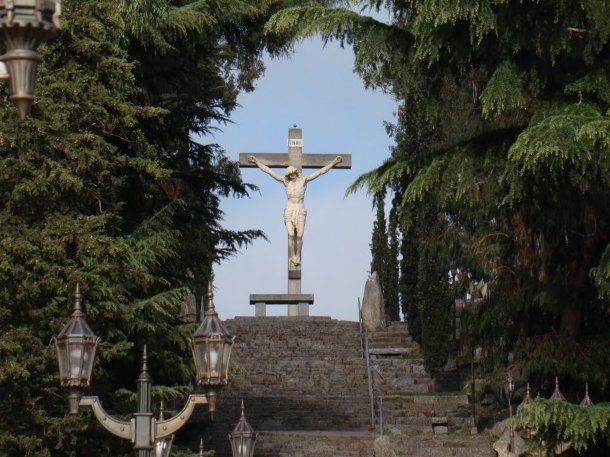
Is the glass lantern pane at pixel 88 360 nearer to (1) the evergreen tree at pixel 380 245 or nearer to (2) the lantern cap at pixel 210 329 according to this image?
(2) the lantern cap at pixel 210 329

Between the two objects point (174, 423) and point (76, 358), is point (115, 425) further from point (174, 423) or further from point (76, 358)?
point (76, 358)

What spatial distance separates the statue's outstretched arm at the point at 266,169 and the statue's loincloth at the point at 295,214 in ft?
2.12

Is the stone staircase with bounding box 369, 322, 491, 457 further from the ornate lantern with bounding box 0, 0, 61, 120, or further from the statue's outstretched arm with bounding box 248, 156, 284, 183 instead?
the ornate lantern with bounding box 0, 0, 61, 120

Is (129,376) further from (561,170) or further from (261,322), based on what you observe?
(261,322)

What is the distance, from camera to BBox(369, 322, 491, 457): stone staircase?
2055cm

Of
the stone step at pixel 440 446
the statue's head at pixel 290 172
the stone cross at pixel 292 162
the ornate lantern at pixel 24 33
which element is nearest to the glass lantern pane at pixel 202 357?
the ornate lantern at pixel 24 33

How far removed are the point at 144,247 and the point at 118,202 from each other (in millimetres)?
936

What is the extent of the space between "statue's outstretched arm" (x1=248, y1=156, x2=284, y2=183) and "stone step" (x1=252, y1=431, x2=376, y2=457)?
11050mm

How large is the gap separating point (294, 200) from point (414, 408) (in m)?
9.75

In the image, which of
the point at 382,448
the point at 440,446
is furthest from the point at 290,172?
the point at 382,448

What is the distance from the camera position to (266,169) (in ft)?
104

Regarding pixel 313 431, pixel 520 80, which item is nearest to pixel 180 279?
pixel 313 431

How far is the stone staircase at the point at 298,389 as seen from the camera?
69.5 ft

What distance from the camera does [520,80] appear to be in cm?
1337
